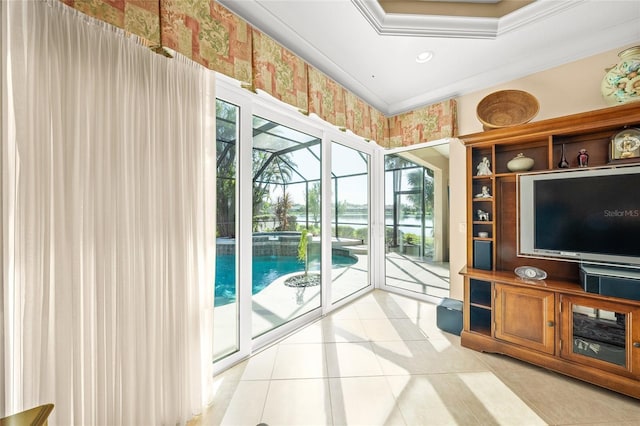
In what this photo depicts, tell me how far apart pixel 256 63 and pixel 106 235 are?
1459 mm

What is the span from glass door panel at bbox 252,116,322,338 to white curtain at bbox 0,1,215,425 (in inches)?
28.6

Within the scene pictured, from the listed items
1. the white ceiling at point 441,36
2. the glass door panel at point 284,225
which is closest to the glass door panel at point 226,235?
the glass door panel at point 284,225

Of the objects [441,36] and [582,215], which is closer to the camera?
[582,215]

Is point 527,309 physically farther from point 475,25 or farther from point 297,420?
point 475,25

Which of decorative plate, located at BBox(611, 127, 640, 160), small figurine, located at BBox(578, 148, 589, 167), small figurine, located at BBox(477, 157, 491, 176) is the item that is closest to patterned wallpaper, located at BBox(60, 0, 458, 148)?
small figurine, located at BBox(477, 157, 491, 176)

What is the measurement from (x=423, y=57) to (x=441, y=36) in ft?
1.00

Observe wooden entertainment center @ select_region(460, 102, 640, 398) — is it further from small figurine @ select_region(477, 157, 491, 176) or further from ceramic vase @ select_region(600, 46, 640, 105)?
ceramic vase @ select_region(600, 46, 640, 105)

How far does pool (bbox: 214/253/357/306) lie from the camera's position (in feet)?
6.34

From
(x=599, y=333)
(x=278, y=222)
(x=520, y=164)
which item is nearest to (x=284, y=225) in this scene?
(x=278, y=222)

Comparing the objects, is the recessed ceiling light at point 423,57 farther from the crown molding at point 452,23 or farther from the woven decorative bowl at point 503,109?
the woven decorative bowl at point 503,109

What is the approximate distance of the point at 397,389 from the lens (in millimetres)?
1662

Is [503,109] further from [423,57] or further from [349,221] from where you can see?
[349,221]

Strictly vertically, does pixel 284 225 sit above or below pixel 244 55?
below

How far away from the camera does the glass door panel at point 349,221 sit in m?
3.12
